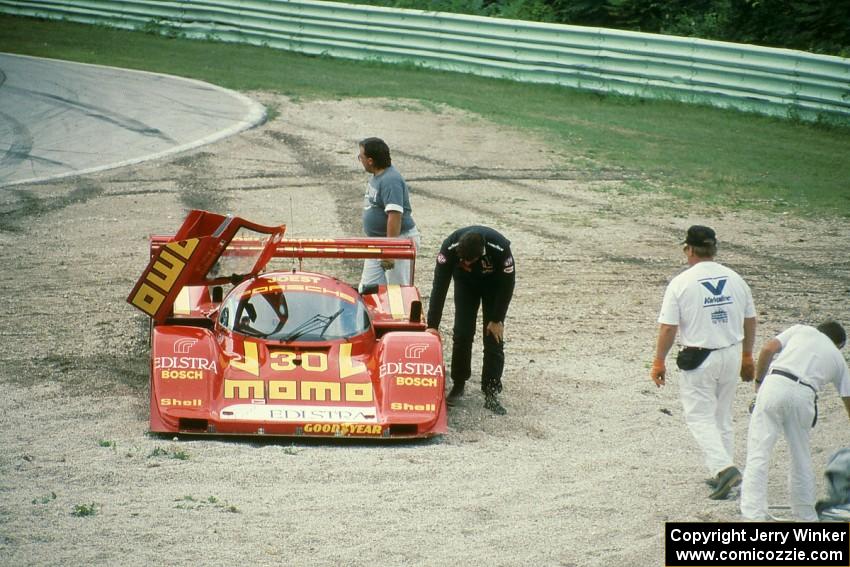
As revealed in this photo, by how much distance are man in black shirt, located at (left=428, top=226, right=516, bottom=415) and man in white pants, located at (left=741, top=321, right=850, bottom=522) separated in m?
3.05

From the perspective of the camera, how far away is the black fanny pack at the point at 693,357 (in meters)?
8.24

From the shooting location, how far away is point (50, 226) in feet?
51.7

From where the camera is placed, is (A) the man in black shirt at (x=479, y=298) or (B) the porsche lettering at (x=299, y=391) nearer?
(B) the porsche lettering at (x=299, y=391)

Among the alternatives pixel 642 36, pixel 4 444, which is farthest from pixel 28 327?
pixel 642 36

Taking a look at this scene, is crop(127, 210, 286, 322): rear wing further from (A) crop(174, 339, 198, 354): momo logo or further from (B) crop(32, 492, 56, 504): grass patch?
(B) crop(32, 492, 56, 504): grass patch

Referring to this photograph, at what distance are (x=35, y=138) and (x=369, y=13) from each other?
9.48m

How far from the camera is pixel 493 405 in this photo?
10.4 m

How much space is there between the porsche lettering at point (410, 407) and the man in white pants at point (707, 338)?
1968 millimetres

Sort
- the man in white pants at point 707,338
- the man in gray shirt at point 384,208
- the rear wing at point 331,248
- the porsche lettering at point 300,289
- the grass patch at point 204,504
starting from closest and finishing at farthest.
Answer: the grass patch at point 204,504, the man in white pants at point 707,338, the porsche lettering at point 300,289, the rear wing at point 331,248, the man in gray shirt at point 384,208

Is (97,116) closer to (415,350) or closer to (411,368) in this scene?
(415,350)

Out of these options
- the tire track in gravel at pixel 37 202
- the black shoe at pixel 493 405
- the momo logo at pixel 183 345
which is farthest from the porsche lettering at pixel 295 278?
the tire track in gravel at pixel 37 202

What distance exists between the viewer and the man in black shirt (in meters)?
10.2

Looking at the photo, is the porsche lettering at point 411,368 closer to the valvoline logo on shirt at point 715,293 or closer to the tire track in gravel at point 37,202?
the valvoline logo on shirt at point 715,293

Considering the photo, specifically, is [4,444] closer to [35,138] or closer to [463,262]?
[463,262]
